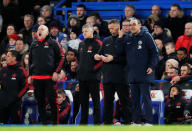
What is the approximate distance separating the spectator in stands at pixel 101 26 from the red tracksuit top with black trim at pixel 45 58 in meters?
4.40

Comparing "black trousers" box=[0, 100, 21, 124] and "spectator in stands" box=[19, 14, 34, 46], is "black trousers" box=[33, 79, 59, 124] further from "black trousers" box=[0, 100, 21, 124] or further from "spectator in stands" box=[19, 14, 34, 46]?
"spectator in stands" box=[19, 14, 34, 46]

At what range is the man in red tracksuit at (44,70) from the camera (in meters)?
11.8

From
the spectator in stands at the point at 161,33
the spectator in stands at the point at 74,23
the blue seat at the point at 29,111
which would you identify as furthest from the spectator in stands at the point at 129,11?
the blue seat at the point at 29,111

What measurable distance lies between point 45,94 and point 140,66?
6.91 ft

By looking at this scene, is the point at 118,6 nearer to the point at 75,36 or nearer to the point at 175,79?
the point at 75,36

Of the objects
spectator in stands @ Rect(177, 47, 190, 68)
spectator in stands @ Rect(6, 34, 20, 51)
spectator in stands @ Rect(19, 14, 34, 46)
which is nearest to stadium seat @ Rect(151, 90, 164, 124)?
spectator in stands @ Rect(177, 47, 190, 68)

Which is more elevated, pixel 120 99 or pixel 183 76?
pixel 183 76

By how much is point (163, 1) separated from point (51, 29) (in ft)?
11.8

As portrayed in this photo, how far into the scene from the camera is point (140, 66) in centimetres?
1126

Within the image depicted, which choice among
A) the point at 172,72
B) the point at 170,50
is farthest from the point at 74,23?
the point at 172,72

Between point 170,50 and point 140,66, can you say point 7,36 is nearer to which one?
point 170,50

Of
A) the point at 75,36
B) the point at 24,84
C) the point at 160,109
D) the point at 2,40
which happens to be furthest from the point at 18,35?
the point at 160,109

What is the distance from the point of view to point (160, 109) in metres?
12.9

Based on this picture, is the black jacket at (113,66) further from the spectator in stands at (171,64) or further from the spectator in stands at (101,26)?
the spectator in stands at (101,26)
